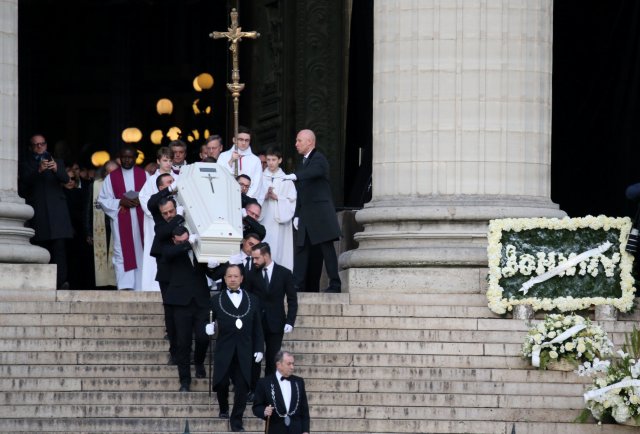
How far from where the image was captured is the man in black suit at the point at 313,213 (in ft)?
88.8

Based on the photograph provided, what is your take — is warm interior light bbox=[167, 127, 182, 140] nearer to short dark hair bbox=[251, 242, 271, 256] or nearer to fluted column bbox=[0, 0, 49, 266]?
fluted column bbox=[0, 0, 49, 266]

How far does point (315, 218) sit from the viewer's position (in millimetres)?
27203

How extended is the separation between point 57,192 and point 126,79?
11168 mm

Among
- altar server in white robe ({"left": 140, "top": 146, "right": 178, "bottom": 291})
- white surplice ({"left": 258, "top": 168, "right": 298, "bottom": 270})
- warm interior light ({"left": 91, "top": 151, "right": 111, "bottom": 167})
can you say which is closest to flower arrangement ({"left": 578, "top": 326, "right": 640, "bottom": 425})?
white surplice ({"left": 258, "top": 168, "right": 298, "bottom": 270})

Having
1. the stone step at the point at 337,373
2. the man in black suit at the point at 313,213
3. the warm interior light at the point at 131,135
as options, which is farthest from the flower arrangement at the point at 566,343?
the warm interior light at the point at 131,135

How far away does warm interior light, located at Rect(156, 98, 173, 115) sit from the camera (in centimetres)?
3978

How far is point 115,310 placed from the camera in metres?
25.8

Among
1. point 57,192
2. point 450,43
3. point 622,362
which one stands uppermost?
point 450,43

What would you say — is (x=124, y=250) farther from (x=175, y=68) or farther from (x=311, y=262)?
(x=175, y=68)

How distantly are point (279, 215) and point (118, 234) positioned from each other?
8.68ft

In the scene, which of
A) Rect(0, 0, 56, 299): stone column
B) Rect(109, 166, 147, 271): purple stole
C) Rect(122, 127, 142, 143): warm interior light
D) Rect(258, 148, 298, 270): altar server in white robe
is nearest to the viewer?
Rect(0, 0, 56, 299): stone column

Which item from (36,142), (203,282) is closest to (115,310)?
(203,282)

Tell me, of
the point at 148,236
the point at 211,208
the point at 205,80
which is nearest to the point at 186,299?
the point at 211,208

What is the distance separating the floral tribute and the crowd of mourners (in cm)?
224
